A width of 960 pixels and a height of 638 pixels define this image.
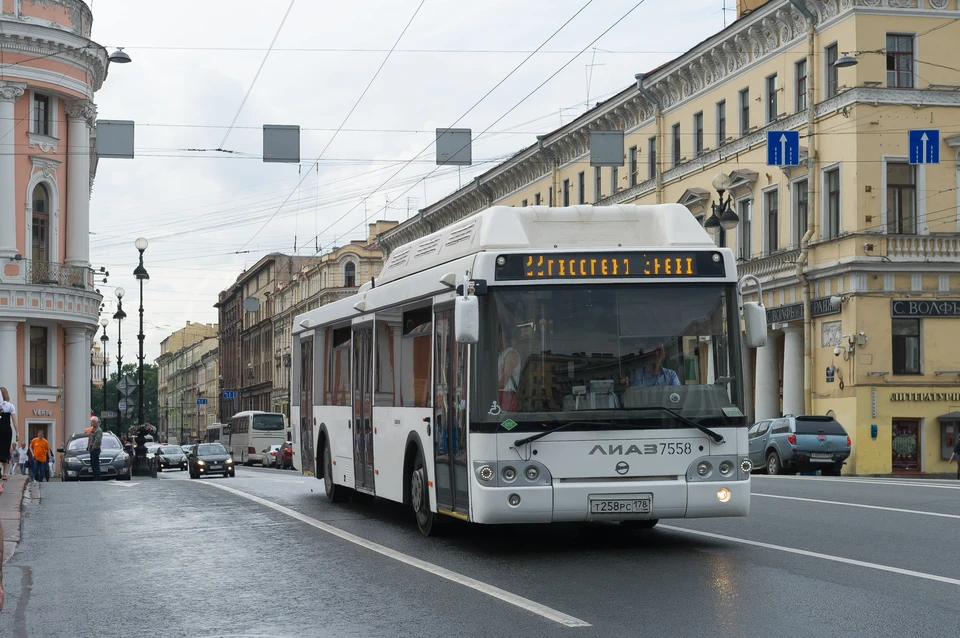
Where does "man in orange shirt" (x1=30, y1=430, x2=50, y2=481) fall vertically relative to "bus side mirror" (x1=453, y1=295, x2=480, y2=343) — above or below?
below

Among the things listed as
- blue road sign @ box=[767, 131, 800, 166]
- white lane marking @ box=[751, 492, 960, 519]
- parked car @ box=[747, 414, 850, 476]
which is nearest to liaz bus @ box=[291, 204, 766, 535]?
white lane marking @ box=[751, 492, 960, 519]

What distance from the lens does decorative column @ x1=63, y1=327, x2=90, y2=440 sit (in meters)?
51.8

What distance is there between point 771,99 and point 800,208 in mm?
3660

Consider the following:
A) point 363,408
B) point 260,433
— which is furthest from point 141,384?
point 363,408

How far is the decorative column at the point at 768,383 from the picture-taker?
145 feet

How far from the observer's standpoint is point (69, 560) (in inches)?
499

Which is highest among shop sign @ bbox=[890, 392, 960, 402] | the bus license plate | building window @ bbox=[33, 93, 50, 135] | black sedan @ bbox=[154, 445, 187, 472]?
building window @ bbox=[33, 93, 50, 135]

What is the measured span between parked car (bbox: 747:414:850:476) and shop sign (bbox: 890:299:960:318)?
5.33 m

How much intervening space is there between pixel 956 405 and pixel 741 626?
32.9 m

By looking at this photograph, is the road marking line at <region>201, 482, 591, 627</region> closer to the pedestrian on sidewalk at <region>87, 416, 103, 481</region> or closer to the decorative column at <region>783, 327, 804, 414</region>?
the pedestrian on sidewalk at <region>87, 416, 103, 481</region>

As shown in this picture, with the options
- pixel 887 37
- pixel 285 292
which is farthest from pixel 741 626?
pixel 285 292

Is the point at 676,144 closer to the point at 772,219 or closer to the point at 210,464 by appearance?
the point at 772,219

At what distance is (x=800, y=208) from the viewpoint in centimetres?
4134

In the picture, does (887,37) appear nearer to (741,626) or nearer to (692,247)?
(692,247)
